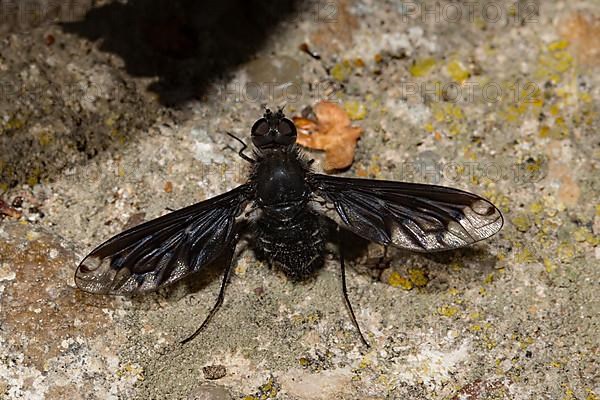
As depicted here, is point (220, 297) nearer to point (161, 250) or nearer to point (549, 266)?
point (161, 250)

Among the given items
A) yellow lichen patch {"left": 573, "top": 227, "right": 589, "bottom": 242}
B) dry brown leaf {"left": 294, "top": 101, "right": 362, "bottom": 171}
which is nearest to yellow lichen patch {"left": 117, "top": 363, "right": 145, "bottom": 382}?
dry brown leaf {"left": 294, "top": 101, "right": 362, "bottom": 171}

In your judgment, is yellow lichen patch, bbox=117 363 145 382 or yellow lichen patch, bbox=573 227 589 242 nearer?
yellow lichen patch, bbox=117 363 145 382

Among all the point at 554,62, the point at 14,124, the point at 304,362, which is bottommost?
the point at 304,362

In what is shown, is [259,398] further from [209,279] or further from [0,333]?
[0,333]

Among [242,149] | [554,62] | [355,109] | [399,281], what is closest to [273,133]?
[242,149]

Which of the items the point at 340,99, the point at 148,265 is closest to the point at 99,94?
the point at 148,265

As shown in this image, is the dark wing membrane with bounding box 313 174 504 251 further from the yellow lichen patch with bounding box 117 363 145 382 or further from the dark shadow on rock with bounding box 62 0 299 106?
the yellow lichen patch with bounding box 117 363 145 382
